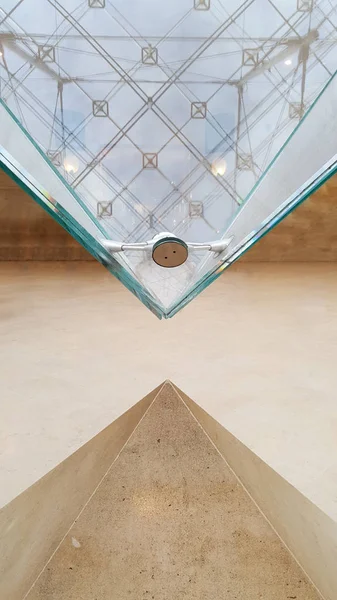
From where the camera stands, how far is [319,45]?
6.18ft

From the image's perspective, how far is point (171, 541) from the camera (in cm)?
98

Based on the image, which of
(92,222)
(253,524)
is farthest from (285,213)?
(253,524)

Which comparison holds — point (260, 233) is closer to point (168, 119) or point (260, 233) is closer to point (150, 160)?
point (150, 160)

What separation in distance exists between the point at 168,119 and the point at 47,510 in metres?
1.87

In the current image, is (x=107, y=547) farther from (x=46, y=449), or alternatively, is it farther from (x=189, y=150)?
(x=189, y=150)

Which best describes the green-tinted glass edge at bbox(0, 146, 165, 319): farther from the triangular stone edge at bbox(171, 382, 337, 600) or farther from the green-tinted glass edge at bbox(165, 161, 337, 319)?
the triangular stone edge at bbox(171, 382, 337, 600)

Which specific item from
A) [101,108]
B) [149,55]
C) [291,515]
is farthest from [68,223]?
[149,55]

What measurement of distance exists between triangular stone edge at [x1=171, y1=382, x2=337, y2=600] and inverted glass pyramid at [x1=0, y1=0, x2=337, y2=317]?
0.41 meters

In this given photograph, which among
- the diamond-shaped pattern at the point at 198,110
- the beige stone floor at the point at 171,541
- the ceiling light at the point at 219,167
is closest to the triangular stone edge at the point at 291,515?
the beige stone floor at the point at 171,541

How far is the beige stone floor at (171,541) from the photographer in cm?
92

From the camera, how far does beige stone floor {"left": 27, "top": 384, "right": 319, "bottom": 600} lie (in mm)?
916

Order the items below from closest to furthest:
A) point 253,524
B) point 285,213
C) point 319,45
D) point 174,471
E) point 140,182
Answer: point 285,213
point 253,524
point 174,471
point 140,182
point 319,45

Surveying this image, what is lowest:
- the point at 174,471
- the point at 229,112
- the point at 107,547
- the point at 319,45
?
the point at 107,547

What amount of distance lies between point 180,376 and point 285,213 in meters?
0.74
